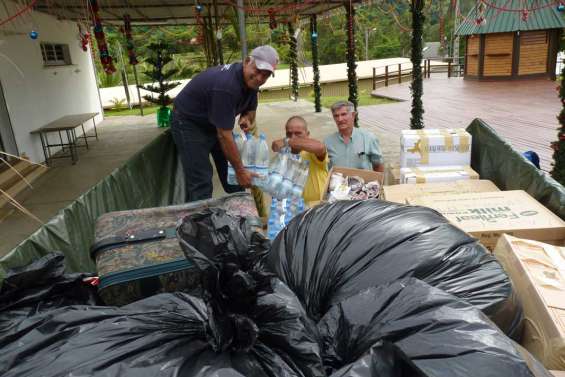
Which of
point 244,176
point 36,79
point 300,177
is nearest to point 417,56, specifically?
point 300,177

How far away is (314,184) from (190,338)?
1.97 meters

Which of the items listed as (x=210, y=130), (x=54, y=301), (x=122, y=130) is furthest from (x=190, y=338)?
(x=122, y=130)

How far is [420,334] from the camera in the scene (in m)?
0.91

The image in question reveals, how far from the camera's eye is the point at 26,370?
36.6 inches

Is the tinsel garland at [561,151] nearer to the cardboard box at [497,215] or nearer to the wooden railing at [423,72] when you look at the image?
the cardboard box at [497,215]

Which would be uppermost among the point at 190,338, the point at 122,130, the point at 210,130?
the point at 210,130

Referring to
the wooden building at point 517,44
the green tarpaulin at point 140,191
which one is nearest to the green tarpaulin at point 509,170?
the green tarpaulin at point 140,191

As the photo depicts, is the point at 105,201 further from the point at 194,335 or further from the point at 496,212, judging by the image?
the point at 496,212

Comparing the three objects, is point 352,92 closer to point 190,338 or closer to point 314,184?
point 314,184

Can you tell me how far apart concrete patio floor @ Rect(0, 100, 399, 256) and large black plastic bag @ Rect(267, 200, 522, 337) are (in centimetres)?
336

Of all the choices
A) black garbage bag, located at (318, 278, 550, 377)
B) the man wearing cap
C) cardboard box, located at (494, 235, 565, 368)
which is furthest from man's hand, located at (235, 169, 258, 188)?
black garbage bag, located at (318, 278, 550, 377)

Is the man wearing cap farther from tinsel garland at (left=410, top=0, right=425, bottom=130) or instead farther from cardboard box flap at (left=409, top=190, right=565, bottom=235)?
tinsel garland at (left=410, top=0, right=425, bottom=130)

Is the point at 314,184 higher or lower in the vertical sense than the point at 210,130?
lower

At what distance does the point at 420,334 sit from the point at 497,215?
3.67 feet
